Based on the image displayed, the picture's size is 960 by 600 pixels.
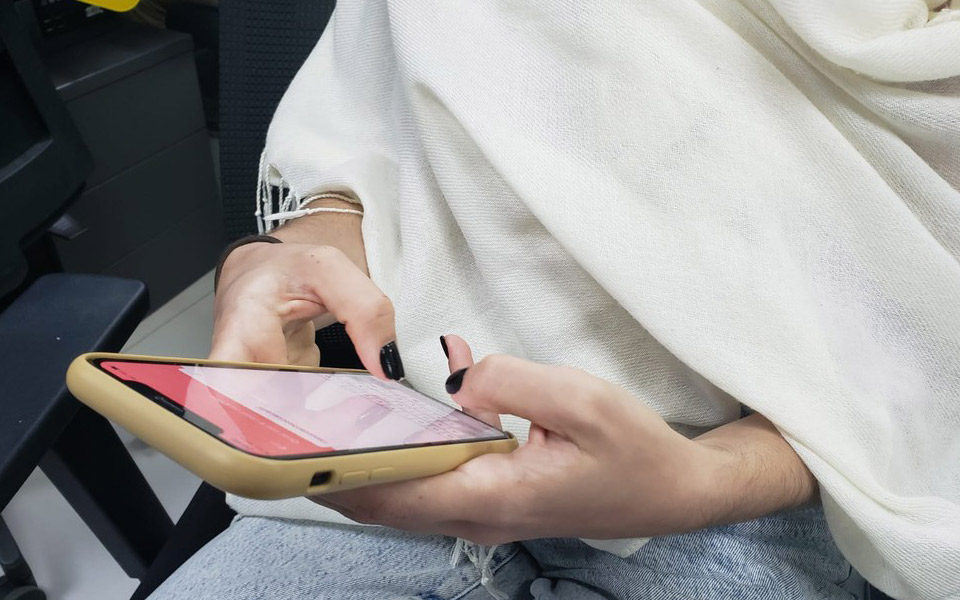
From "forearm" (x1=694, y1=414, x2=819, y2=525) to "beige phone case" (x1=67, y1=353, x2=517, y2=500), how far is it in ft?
0.53

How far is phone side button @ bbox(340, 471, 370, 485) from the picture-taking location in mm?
266

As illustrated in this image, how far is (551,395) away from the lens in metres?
0.32

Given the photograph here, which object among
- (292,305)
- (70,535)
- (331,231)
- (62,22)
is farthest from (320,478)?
(62,22)

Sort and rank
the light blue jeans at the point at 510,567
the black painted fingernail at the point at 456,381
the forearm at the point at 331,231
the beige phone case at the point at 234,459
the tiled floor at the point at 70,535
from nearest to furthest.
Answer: the beige phone case at the point at 234,459, the black painted fingernail at the point at 456,381, the light blue jeans at the point at 510,567, the forearm at the point at 331,231, the tiled floor at the point at 70,535

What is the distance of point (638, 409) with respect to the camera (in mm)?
334

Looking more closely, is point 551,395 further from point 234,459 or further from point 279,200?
point 279,200

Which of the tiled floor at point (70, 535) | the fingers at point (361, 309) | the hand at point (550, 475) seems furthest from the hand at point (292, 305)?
the tiled floor at point (70, 535)

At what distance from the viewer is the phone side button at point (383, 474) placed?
0.28m

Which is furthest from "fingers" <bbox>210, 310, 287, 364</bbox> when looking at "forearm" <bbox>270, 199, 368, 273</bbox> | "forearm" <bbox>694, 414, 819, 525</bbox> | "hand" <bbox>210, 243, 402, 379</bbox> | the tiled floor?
the tiled floor

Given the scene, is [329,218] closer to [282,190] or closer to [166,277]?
[282,190]

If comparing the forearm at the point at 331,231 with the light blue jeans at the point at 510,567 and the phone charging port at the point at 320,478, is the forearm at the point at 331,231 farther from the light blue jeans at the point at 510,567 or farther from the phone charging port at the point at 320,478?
the phone charging port at the point at 320,478

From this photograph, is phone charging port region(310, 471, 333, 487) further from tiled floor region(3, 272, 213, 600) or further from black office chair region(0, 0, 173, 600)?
tiled floor region(3, 272, 213, 600)

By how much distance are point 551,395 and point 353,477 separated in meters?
0.10

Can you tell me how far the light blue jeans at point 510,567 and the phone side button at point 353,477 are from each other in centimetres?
23
